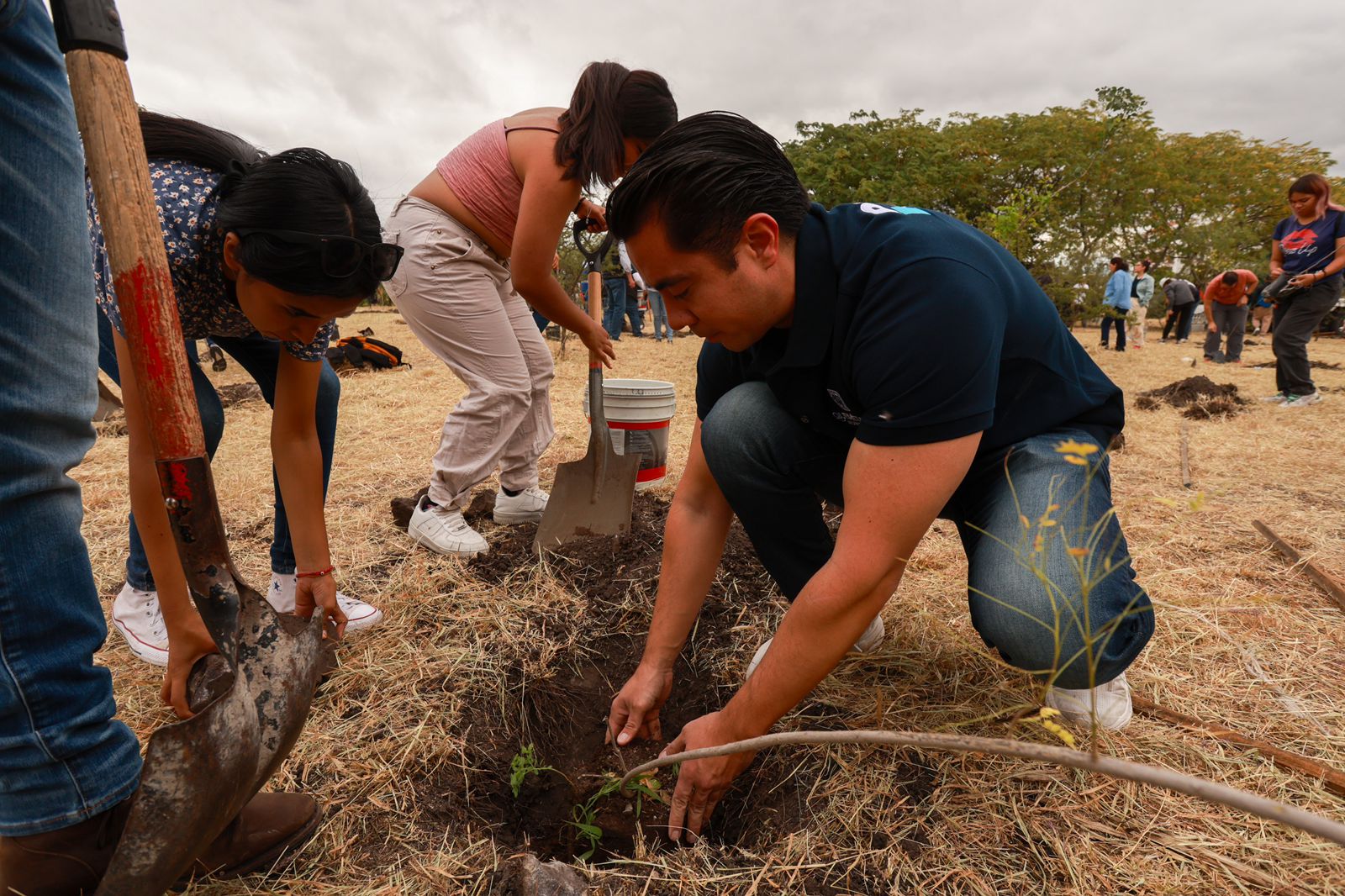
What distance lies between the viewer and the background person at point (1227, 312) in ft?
33.1

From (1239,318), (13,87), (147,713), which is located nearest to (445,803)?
(147,713)

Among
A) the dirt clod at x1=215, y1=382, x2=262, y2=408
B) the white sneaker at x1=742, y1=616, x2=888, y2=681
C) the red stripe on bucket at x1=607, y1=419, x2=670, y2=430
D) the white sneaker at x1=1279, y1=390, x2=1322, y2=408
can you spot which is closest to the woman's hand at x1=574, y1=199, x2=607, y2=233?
the red stripe on bucket at x1=607, y1=419, x2=670, y2=430

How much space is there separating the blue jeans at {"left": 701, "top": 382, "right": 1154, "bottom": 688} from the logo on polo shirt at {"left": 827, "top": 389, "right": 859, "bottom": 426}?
177 millimetres

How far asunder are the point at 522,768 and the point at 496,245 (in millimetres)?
1940

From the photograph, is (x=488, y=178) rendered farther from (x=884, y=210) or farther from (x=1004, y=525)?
(x=1004, y=525)

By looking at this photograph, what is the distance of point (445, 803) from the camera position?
156 centimetres

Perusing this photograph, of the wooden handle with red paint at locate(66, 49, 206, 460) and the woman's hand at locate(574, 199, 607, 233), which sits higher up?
the woman's hand at locate(574, 199, 607, 233)

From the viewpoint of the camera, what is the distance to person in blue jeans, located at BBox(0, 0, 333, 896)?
0.85 meters

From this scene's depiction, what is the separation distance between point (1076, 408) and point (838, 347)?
68 cm

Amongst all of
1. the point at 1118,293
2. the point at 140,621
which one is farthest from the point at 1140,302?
the point at 140,621

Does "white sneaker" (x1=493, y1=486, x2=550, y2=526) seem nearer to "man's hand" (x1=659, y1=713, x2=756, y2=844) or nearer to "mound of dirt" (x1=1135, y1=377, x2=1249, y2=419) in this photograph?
"man's hand" (x1=659, y1=713, x2=756, y2=844)

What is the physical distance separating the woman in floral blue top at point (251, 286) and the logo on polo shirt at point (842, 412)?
1105mm

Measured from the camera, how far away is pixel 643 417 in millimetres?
3613

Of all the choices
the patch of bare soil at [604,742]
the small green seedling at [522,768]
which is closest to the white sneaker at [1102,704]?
the patch of bare soil at [604,742]
